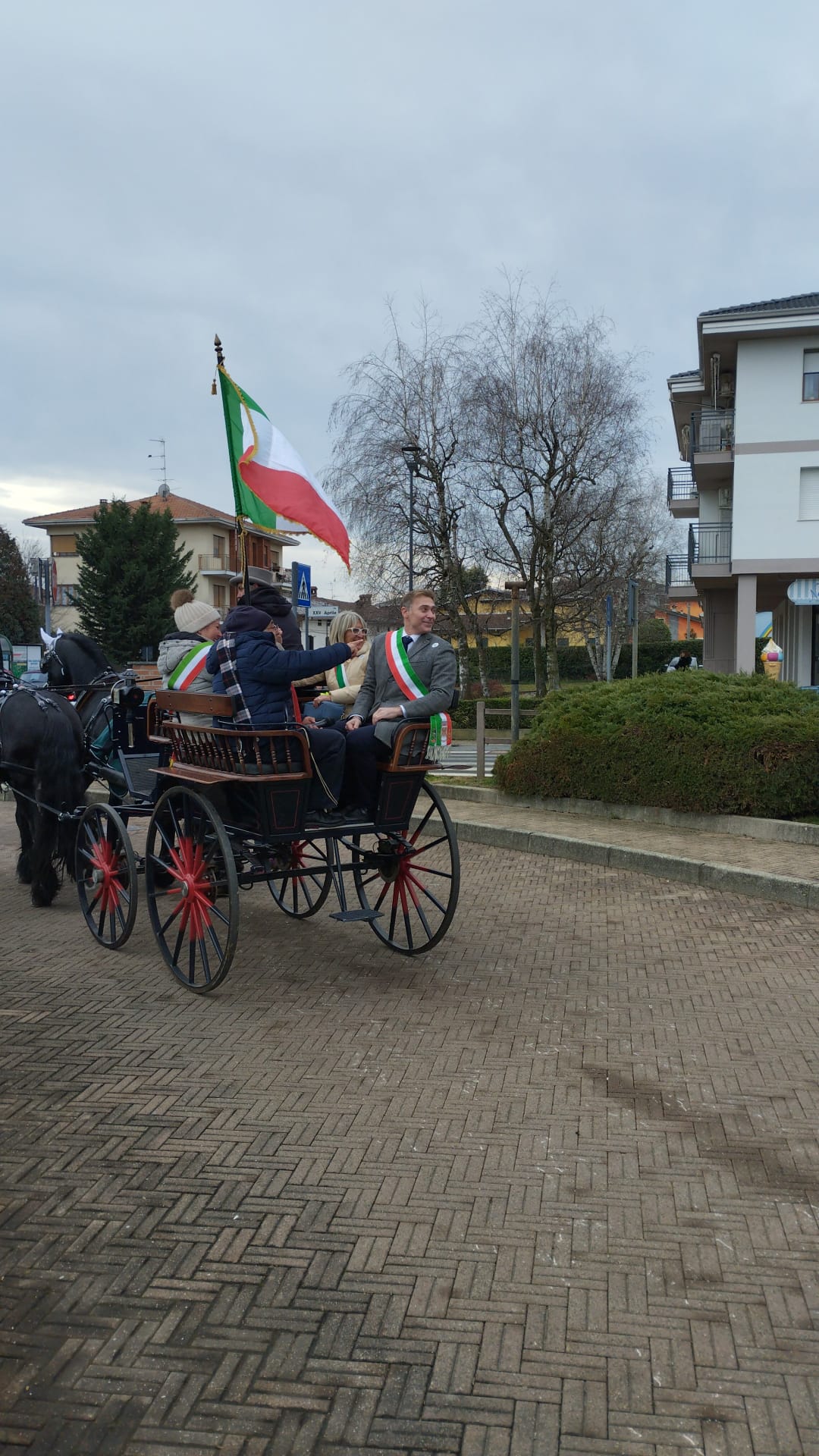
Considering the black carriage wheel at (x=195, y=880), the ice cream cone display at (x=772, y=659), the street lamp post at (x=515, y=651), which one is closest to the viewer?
the black carriage wheel at (x=195, y=880)

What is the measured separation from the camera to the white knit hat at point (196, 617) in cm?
767

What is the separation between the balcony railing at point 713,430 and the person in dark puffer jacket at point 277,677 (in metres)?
28.4

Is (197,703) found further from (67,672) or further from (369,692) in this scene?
(67,672)

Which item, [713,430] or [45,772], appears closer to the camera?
[45,772]

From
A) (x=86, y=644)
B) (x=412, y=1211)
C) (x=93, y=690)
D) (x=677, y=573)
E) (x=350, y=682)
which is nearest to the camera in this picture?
(x=412, y=1211)

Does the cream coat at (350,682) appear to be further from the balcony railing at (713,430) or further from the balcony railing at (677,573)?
the balcony railing at (677,573)

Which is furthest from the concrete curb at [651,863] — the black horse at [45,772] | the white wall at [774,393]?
the white wall at [774,393]

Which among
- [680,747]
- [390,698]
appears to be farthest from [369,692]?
[680,747]

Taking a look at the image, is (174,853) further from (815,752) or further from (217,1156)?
(815,752)

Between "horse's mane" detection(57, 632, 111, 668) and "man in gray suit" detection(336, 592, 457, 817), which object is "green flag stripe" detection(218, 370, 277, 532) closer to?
"man in gray suit" detection(336, 592, 457, 817)

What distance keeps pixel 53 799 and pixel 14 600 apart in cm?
5303

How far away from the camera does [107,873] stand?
280 inches

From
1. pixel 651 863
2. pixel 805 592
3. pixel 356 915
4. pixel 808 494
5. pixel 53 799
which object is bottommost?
pixel 651 863

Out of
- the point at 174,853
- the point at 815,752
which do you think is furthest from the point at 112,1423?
the point at 815,752
